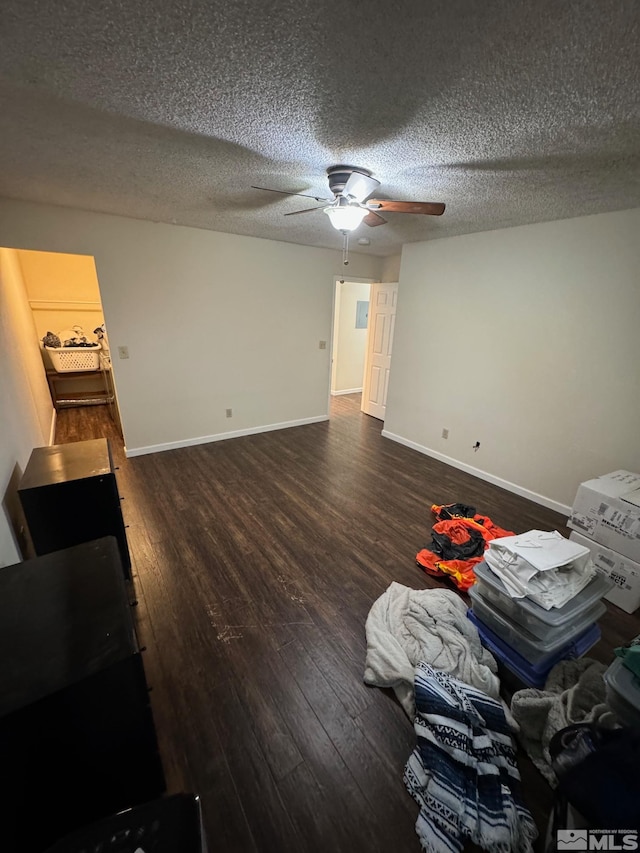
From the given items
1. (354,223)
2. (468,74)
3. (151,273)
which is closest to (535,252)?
(354,223)

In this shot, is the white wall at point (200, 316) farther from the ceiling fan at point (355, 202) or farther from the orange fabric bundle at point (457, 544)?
the orange fabric bundle at point (457, 544)

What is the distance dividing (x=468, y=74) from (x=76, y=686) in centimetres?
222

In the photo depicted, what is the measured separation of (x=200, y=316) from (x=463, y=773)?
13.3 feet

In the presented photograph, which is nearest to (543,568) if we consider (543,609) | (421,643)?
(543,609)

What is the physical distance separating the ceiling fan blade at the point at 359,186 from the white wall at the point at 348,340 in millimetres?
3765

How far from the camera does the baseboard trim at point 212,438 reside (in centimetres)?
377

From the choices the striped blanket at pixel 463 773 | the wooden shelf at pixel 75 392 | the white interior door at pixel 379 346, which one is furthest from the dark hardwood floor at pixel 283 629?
the wooden shelf at pixel 75 392

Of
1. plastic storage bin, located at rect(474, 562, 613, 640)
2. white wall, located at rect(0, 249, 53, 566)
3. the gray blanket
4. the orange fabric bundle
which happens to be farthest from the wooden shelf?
the gray blanket

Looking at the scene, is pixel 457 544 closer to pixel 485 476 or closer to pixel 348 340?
pixel 485 476

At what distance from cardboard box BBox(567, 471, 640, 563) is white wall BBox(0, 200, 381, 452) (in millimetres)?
3463

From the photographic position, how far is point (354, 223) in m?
2.16

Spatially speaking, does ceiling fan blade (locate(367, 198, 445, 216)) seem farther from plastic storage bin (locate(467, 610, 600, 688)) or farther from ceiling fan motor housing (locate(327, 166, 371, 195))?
plastic storage bin (locate(467, 610, 600, 688))

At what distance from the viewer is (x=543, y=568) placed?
1.42m

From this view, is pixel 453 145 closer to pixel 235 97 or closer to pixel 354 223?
pixel 354 223
